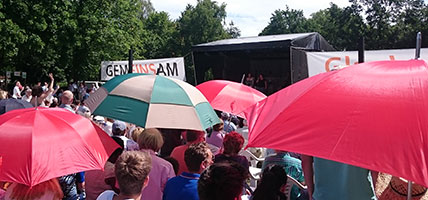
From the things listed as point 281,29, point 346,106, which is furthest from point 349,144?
point 281,29

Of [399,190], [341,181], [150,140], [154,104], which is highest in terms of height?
[154,104]

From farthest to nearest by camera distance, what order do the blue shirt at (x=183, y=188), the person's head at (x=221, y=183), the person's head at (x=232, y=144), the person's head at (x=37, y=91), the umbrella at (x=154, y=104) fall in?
the person's head at (x=37, y=91)
the person's head at (x=232, y=144)
the umbrella at (x=154, y=104)
the blue shirt at (x=183, y=188)
the person's head at (x=221, y=183)

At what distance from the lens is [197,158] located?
9.05 feet

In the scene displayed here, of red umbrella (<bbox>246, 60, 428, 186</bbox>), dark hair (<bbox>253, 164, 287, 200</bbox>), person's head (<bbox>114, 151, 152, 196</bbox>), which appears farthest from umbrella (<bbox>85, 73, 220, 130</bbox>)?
red umbrella (<bbox>246, 60, 428, 186</bbox>)

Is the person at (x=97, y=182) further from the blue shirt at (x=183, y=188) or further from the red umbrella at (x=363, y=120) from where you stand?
the red umbrella at (x=363, y=120)

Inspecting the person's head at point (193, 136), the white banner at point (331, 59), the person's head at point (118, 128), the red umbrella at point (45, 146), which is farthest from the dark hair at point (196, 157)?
the white banner at point (331, 59)

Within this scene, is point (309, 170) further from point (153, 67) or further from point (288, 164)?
point (153, 67)

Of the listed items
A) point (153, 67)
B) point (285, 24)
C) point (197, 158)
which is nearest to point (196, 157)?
point (197, 158)

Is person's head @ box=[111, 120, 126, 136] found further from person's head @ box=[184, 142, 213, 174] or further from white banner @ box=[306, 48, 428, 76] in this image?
white banner @ box=[306, 48, 428, 76]

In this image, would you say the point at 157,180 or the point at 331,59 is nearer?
the point at 157,180

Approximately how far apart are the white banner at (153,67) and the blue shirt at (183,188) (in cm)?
661

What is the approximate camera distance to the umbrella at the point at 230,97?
5.43m

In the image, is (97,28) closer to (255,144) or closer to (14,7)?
(14,7)

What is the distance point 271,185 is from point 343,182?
1.64 ft
